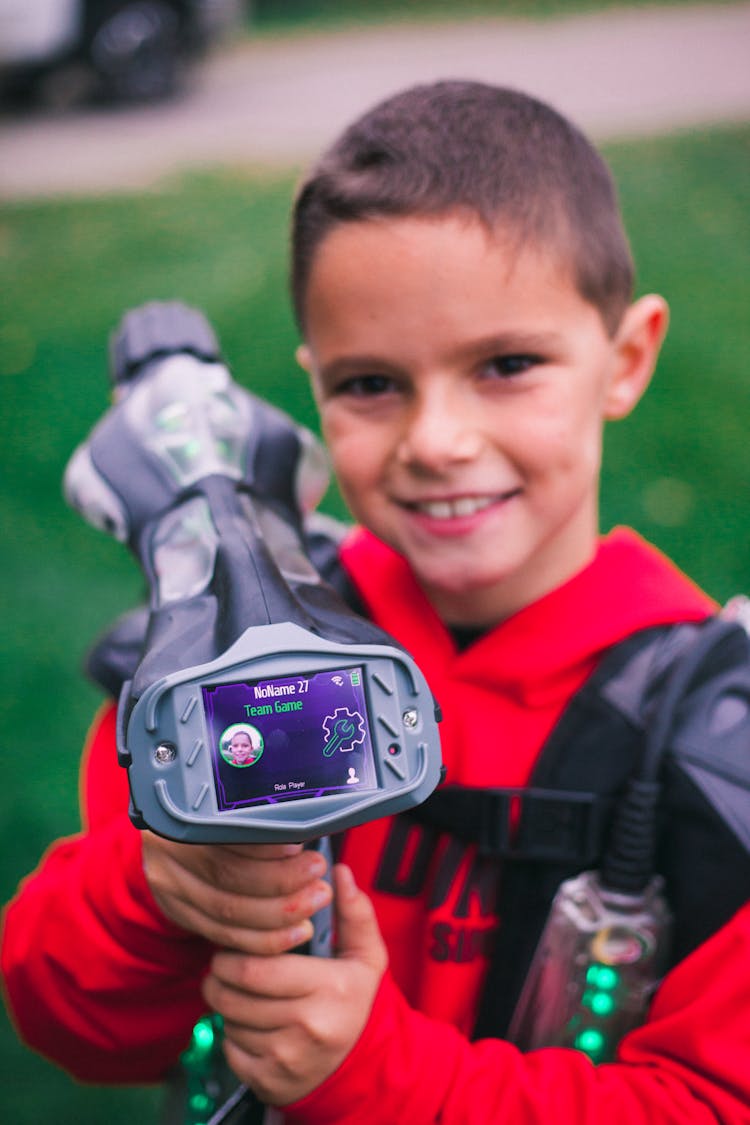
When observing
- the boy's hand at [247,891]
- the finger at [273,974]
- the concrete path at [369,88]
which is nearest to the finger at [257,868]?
the boy's hand at [247,891]

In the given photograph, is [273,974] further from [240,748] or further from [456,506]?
[456,506]

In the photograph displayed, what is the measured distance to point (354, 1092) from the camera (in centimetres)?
131

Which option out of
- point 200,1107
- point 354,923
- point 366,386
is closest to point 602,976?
point 354,923

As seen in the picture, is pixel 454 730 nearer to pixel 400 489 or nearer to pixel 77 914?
pixel 400 489

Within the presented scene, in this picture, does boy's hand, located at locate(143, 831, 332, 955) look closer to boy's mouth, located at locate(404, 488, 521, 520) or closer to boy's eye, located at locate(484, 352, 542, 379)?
boy's mouth, located at locate(404, 488, 521, 520)

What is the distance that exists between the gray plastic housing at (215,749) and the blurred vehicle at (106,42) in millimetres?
9392

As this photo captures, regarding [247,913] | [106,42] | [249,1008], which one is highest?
[247,913]

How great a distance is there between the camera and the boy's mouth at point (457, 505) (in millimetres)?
1460

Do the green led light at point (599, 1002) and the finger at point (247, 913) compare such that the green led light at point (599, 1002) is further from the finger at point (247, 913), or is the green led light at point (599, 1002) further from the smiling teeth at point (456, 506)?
the smiling teeth at point (456, 506)

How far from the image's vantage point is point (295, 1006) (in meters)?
1.26

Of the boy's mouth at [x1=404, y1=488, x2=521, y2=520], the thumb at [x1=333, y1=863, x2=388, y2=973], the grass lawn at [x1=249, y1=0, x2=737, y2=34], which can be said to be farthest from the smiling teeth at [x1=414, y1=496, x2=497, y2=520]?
the grass lawn at [x1=249, y1=0, x2=737, y2=34]

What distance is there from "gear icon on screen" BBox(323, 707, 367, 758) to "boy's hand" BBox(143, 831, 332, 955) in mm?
229

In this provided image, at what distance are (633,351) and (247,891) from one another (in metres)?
0.94

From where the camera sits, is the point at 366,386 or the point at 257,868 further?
the point at 366,386
